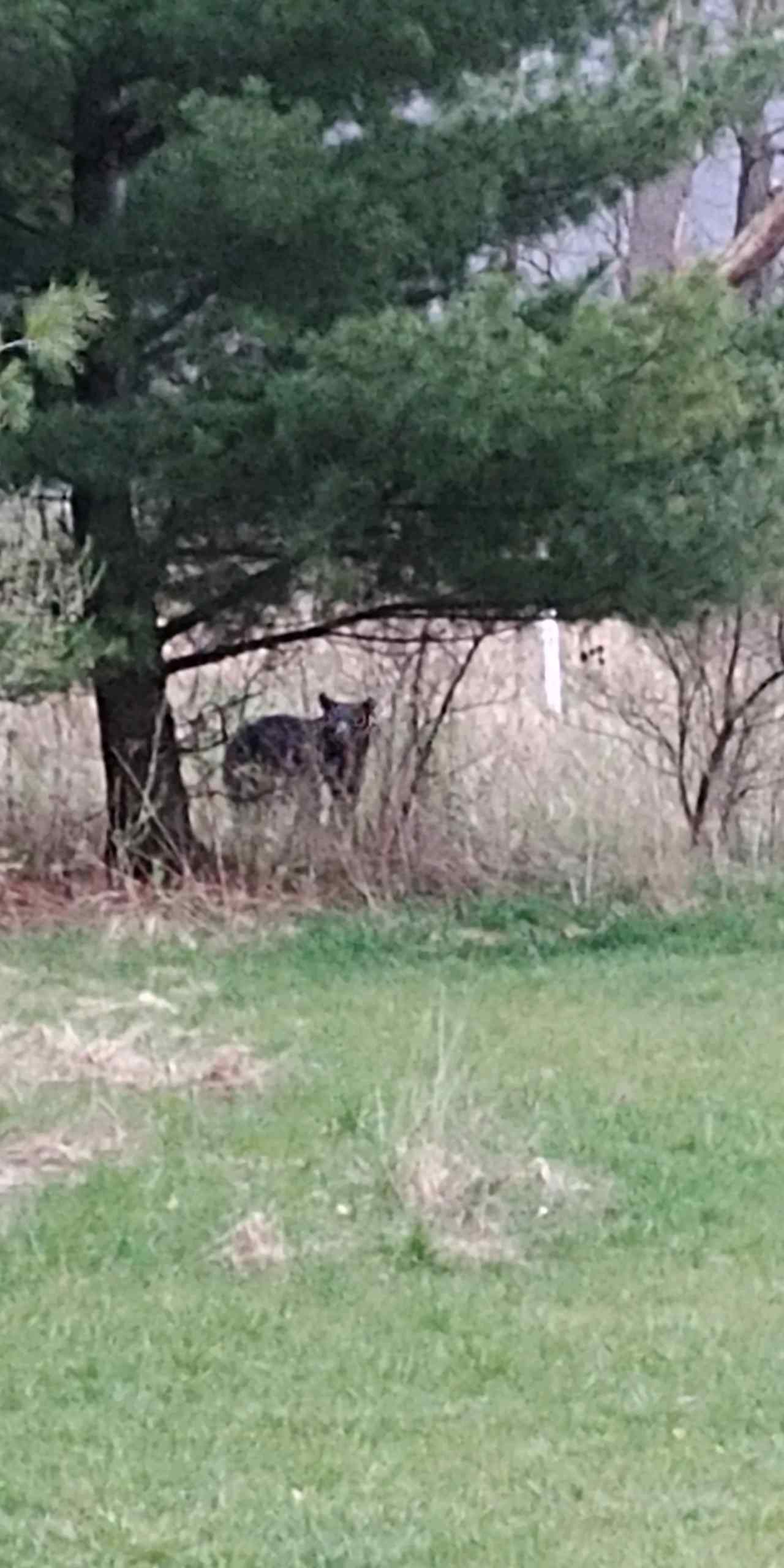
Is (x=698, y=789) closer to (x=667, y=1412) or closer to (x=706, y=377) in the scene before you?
(x=706, y=377)

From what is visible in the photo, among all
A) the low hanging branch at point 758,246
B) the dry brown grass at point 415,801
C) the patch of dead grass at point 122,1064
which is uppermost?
the low hanging branch at point 758,246

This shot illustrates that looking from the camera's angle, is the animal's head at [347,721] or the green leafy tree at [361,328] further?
the animal's head at [347,721]

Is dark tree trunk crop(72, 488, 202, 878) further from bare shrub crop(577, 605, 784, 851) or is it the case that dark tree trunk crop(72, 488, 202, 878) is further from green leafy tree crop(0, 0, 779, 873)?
bare shrub crop(577, 605, 784, 851)

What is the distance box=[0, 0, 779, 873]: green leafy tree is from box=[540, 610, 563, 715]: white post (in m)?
2.99

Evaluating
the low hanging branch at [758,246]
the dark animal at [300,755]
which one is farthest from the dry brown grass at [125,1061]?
the low hanging branch at [758,246]

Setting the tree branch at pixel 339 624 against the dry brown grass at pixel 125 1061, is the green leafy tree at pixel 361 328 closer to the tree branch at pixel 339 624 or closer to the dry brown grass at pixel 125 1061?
the tree branch at pixel 339 624

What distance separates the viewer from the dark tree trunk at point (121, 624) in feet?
36.7

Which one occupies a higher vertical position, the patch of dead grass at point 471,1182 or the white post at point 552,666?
the white post at point 552,666

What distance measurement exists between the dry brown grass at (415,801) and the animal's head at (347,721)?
174 mm

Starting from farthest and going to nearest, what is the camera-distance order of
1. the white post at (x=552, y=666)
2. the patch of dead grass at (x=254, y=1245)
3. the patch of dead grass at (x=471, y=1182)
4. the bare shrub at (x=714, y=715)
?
the white post at (x=552, y=666) → the bare shrub at (x=714, y=715) → the patch of dead grass at (x=471, y=1182) → the patch of dead grass at (x=254, y=1245)

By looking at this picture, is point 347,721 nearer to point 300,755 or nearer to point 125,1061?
point 300,755

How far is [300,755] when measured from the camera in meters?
13.1

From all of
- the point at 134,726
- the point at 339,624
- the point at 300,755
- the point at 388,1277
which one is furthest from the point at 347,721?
the point at 388,1277

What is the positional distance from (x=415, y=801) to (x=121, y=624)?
2.50 meters
